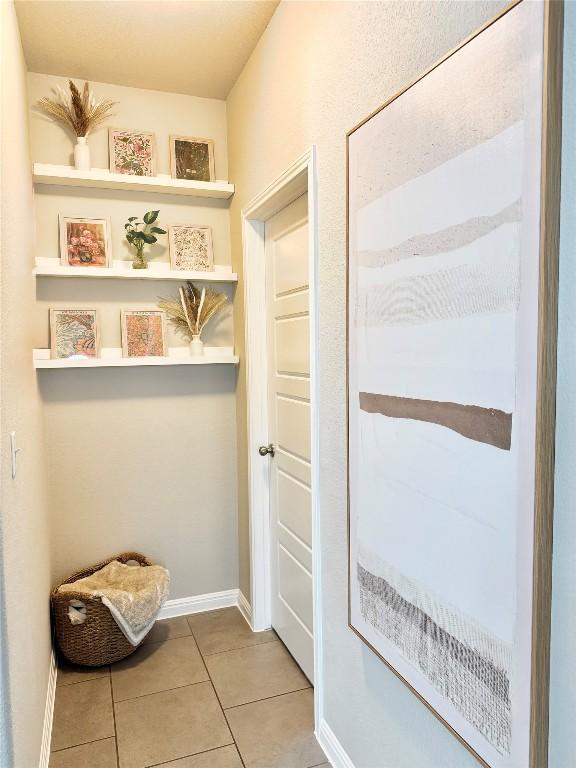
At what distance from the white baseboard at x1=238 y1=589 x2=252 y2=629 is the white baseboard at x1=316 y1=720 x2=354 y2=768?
0.91 meters

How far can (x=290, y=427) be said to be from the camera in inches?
95.3

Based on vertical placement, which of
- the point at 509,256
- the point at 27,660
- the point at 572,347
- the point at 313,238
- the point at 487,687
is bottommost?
the point at 27,660

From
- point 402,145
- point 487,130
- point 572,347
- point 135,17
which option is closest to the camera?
point 572,347

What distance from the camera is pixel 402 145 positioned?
1257 mm

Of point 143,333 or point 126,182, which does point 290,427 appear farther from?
point 126,182

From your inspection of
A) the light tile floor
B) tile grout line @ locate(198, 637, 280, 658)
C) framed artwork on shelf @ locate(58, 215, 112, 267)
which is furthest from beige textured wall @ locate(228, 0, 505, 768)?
framed artwork on shelf @ locate(58, 215, 112, 267)

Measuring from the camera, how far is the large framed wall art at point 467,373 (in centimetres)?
91

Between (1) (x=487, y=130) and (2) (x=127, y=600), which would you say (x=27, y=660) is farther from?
(1) (x=487, y=130)

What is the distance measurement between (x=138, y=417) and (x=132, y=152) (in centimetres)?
135

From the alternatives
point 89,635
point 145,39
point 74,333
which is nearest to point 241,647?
point 89,635

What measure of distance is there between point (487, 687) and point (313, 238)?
136 cm

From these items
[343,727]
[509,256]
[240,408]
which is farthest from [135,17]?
[343,727]

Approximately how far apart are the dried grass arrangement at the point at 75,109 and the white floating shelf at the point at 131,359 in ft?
3.48

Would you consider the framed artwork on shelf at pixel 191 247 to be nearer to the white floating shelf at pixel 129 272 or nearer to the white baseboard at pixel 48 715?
the white floating shelf at pixel 129 272
